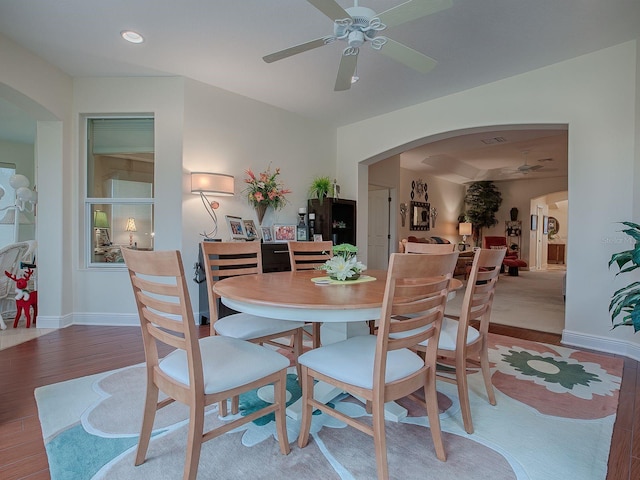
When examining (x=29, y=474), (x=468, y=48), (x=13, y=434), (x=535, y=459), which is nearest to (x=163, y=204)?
(x=13, y=434)

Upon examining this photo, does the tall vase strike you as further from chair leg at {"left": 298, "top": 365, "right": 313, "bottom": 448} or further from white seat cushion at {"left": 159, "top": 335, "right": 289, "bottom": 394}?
chair leg at {"left": 298, "top": 365, "right": 313, "bottom": 448}

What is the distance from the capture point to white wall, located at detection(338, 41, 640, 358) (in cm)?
302

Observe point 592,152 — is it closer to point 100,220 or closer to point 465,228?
point 100,220

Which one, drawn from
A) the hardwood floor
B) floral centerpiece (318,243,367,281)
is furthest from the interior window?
floral centerpiece (318,243,367,281)

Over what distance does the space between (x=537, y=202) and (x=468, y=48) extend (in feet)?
30.6

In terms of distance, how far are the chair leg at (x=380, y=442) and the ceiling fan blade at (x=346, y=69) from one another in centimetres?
200

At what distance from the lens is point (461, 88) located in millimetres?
3924

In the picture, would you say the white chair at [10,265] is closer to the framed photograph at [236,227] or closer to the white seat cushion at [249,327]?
the framed photograph at [236,227]

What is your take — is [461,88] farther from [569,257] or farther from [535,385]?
[535,385]

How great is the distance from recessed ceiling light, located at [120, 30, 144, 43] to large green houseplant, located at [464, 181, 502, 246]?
32.6 ft

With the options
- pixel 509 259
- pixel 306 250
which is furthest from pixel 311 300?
pixel 509 259

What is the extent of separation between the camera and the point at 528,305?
16.4 ft

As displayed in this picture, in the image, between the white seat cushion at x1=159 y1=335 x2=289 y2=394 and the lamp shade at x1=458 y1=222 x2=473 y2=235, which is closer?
the white seat cushion at x1=159 y1=335 x2=289 y2=394

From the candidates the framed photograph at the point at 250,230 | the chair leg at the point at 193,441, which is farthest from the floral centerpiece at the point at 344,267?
the framed photograph at the point at 250,230
